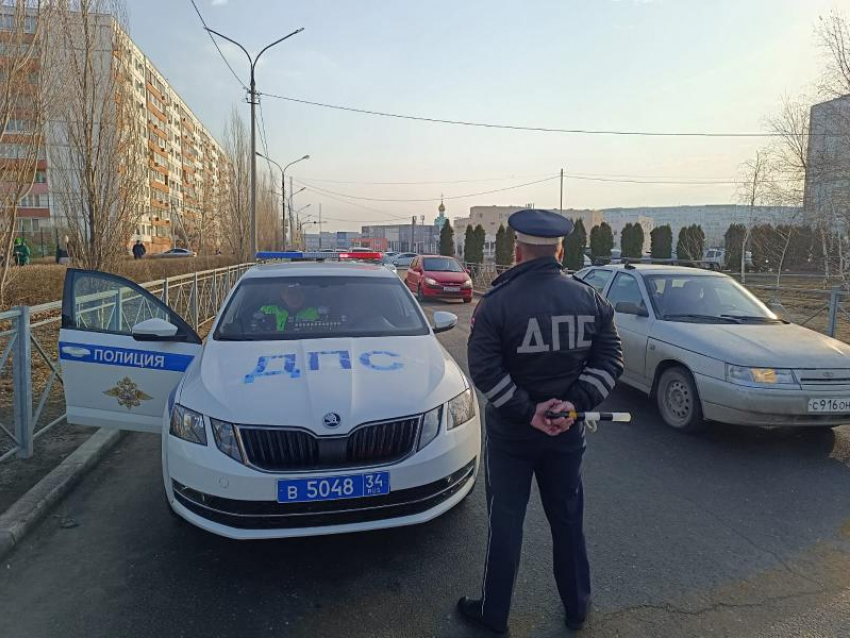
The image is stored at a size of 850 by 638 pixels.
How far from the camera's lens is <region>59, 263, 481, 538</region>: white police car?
2.72 metres

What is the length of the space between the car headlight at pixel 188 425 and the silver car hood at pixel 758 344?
4.13m

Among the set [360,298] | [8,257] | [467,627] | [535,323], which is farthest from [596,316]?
[8,257]

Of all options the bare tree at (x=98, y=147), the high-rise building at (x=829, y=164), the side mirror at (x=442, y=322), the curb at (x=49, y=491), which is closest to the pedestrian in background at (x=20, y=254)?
the bare tree at (x=98, y=147)

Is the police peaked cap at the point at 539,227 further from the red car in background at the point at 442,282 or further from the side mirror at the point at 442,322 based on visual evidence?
the red car in background at the point at 442,282

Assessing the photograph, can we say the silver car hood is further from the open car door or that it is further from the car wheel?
the open car door

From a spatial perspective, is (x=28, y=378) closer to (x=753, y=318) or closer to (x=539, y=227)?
(x=539, y=227)

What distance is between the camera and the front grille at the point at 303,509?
8.85 feet

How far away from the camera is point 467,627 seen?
8.14 ft

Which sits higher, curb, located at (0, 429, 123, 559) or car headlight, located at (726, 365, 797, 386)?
car headlight, located at (726, 365, 797, 386)

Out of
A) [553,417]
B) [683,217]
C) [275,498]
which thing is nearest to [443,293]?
[275,498]

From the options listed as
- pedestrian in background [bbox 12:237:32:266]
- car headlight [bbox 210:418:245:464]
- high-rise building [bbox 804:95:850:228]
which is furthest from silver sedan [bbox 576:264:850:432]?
high-rise building [bbox 804:95:850:228]

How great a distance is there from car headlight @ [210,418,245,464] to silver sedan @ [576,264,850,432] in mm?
3915

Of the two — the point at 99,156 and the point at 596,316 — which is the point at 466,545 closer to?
the point at 596,316

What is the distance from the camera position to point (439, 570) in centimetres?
291
